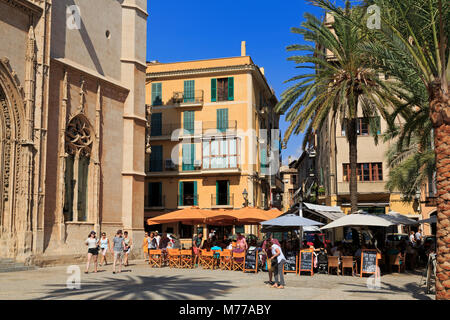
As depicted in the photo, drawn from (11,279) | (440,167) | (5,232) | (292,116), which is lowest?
(11,279)

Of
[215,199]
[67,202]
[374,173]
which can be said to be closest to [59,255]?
[67,202]

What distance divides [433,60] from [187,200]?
3172cm

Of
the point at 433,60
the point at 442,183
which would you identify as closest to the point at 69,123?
the point at 433,60

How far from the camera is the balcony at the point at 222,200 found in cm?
3972

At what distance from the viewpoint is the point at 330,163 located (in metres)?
39.0

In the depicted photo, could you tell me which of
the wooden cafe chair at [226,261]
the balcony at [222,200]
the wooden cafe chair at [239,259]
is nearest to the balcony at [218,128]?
the balcony at [222,200]

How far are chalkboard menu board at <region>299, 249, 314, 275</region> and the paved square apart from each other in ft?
1.31

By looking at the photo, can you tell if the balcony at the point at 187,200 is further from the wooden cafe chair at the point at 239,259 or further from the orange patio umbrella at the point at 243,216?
the wooden cafe chair at the point at 239,259

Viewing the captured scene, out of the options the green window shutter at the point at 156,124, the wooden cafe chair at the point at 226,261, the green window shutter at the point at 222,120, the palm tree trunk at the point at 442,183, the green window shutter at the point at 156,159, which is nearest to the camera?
the palm tree trunk at the point at 442,183

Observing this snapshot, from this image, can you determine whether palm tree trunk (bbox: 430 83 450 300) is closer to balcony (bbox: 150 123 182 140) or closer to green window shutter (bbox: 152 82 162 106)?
balcony (bbox: 150 123 182 140)

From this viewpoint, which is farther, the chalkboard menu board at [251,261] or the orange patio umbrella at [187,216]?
the orange patio umbrella at [187,216]

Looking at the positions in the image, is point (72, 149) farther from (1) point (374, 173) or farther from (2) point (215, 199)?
(1) point (374, 173)

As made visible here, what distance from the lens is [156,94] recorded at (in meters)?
43.5

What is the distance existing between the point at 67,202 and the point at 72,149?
2487mm
